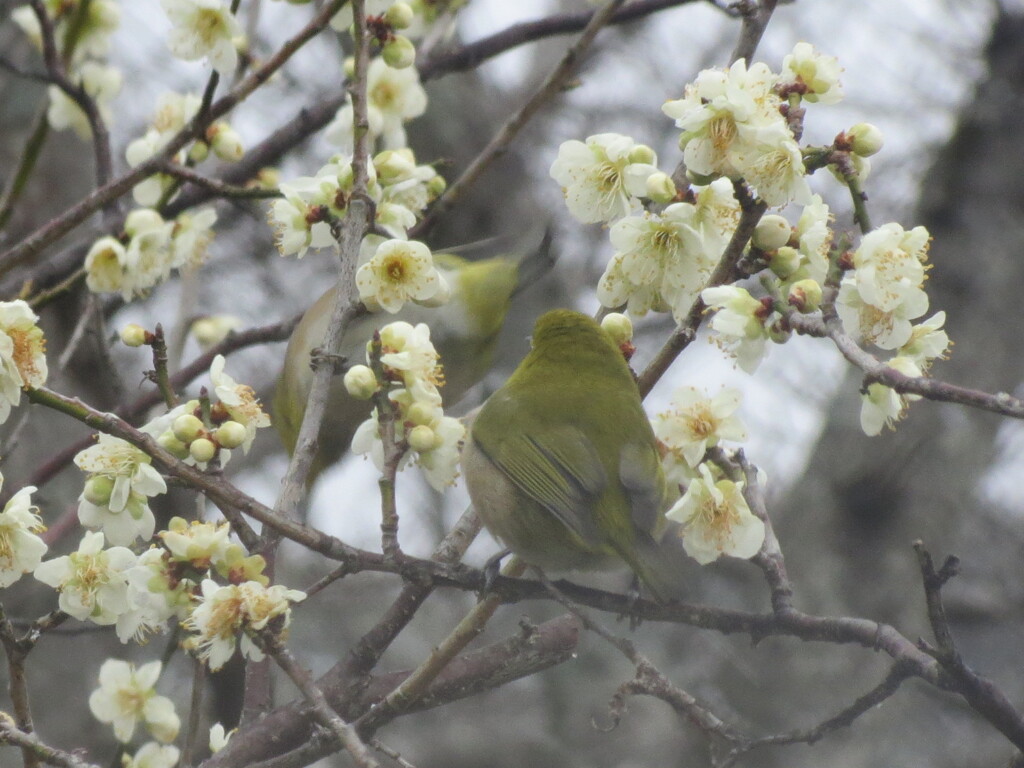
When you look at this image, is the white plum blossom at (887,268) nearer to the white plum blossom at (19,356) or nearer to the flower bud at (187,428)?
the flower bud at (187,428)

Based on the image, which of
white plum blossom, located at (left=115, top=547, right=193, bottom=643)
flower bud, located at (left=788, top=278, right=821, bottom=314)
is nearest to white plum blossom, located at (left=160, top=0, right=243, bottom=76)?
white plum blossom, located at (left=115, top=547, right=193, bottom=643)

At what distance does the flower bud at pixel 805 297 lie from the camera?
2.16 metres

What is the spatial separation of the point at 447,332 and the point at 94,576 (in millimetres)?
1684

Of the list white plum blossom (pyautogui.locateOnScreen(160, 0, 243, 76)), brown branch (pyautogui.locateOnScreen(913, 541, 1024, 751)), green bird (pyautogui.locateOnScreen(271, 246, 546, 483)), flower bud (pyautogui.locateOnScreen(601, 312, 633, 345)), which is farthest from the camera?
green bird (pyautogui.locateOnScreen(271, 246, 546, 483))

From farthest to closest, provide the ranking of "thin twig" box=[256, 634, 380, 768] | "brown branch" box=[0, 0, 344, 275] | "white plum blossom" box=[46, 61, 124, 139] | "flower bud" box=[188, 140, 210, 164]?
1. "white plum blossom" box=[46, 61, 124, 139]
2. "flower bud" box=[188, 140, 210, 164]
3. "brown branch" box=[0, 0, 344, 275]
4. "thin twig" box=[256, 634, 380, 768]

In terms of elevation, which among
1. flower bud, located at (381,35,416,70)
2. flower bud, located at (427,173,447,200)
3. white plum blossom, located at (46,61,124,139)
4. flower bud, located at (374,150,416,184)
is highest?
white plum blossom, located at (46,61,124,139)

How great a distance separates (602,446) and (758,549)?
904 mm

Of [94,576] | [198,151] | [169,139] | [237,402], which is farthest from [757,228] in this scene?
[169,139]

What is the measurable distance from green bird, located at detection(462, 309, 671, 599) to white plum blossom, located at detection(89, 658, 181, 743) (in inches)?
34.4

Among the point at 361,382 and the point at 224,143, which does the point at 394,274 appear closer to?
the point at 361,382

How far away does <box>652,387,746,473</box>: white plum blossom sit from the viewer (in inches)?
95.1

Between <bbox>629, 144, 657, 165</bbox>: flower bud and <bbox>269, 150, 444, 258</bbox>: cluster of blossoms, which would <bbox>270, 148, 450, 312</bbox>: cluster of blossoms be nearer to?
<bbox>269, 150, 444, 258</bbox>: cluster of blossoms

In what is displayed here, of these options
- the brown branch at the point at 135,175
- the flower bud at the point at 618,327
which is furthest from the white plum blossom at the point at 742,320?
the brown branch at the point at 135,175

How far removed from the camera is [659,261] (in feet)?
8.38
